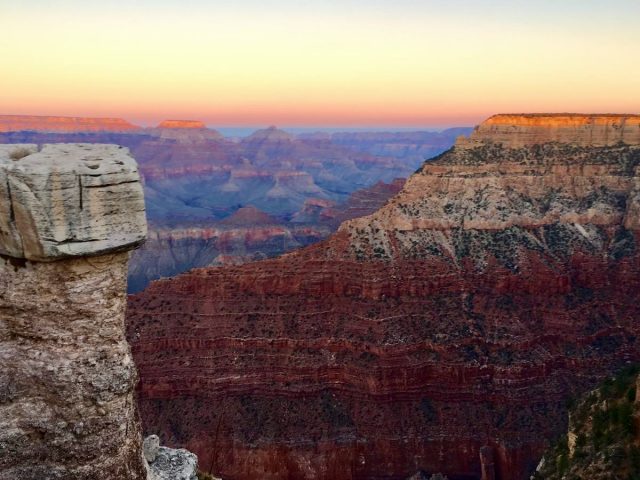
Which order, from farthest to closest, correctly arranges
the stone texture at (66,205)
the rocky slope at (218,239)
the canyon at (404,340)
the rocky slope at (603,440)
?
the rocky slope at (218,239), the canyon at (404,340), the rocky slope at (603,440), the stone texture at (66,205)

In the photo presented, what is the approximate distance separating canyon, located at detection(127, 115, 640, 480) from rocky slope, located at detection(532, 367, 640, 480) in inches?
495

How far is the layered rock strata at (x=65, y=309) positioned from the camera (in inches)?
427

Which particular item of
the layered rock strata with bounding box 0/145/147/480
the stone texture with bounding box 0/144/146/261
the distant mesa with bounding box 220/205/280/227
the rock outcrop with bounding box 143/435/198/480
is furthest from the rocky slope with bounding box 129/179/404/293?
the stone texture with bounding box 0/144/146/261

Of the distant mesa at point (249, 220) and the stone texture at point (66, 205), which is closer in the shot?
the stone texture at point (66, 205)

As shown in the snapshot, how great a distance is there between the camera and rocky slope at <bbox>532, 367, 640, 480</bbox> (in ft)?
79.0

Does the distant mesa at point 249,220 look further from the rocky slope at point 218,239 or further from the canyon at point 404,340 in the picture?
the canyon at point 404,340

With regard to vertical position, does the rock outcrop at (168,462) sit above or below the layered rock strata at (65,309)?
below

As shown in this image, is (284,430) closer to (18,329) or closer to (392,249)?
(392,249)

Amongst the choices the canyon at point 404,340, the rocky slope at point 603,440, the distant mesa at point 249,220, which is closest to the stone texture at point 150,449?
the rocky slope at point 603,440

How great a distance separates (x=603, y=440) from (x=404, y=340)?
829 inches

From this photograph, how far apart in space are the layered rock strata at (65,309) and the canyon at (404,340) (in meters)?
31.6

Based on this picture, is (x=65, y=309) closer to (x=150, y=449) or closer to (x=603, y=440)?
(x=150, y=449)

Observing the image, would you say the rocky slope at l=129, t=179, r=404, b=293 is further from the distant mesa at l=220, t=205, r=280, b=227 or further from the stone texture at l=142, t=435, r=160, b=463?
the stone texture at l=142, t=435, r=160, b=463

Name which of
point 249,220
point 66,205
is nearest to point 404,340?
point 66,205
